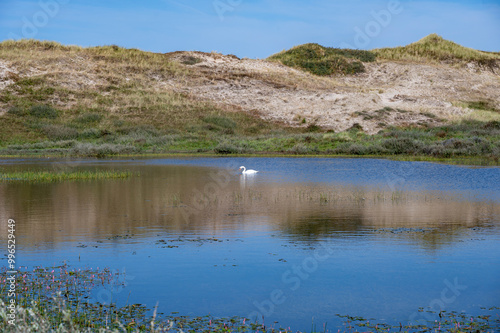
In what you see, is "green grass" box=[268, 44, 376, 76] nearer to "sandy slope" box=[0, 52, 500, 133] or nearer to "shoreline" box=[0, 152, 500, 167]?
"sandy slope" box=[0, 52, 500, 133]

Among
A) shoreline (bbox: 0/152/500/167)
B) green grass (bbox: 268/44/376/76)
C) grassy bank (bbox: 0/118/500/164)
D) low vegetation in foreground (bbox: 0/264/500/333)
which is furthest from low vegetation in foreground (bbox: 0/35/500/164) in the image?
low vegetation in foreground (bbox: 0/264/500/333)

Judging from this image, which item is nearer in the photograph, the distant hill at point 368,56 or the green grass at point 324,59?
the green grass at point 324,59

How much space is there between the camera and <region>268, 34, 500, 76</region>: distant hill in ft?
337

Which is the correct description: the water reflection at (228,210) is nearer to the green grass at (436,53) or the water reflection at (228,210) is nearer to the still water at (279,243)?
the still water at (279,243)

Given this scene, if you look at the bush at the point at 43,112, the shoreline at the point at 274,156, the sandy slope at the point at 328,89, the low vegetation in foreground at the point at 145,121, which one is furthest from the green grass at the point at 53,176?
the sandy slope at the point at 328,89

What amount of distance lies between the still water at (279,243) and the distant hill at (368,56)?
76.4 meters

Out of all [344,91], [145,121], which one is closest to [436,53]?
[344,91]

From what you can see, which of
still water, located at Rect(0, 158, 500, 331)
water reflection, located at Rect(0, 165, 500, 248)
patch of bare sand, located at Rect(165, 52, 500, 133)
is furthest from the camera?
patch of bare sand, located at Rect(165, 52, 500, 133)

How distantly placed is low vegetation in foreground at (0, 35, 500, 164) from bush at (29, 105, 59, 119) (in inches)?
4.5

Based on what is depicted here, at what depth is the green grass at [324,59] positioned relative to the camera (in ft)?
333

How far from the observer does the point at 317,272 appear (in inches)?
452

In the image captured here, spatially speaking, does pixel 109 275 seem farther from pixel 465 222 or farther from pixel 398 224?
pixel 465 222

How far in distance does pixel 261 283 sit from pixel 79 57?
81.8 m

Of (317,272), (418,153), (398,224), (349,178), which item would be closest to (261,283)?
(317,272)
